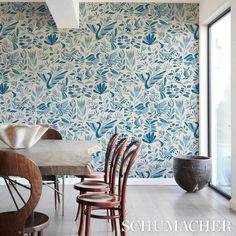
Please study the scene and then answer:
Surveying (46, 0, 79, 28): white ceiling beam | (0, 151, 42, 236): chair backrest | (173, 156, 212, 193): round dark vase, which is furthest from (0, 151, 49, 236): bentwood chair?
(173, 156, 212, 193): round dark vase

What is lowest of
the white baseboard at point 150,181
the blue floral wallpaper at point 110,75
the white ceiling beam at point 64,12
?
the white baseboard at point 150,181

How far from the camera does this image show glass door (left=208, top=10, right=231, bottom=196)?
4.74 meters

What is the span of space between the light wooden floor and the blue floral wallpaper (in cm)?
85

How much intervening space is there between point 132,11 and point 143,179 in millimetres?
2471

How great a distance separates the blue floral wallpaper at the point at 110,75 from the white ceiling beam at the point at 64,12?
1.04ft

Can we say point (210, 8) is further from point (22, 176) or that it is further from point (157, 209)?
point (22, 176)

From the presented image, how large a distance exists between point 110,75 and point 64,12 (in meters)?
1.21

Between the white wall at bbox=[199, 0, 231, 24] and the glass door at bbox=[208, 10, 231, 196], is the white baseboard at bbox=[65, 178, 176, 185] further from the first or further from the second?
the white wall at bbox=[199, 0, 231, 24]

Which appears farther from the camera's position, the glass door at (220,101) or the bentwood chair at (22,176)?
the glass door at (220,101)

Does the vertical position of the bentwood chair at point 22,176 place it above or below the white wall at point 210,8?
below

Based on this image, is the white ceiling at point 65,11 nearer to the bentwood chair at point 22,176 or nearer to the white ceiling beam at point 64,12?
the white ceiling beam at point 64,12

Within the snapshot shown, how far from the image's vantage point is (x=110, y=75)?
18.1ft

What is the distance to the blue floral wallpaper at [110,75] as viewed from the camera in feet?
18.1

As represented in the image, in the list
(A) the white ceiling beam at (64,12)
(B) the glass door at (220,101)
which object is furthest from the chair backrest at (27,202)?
(B) the glass door at (220,101)
